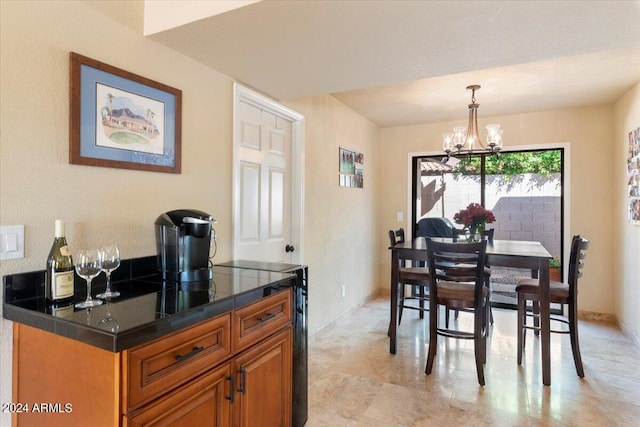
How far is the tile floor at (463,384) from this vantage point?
212cm

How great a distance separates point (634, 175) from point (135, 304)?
402cm

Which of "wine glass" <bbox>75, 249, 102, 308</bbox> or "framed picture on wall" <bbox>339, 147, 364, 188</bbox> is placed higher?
"framed picture on wall" <bbox>339, 147, 364, 188</bbox>

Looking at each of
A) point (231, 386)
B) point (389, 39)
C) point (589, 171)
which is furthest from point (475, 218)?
point (231, 386)

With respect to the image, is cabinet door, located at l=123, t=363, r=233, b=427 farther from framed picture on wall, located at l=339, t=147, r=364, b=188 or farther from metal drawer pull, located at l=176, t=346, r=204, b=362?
framed picture on wall, located at l=339, t=147, r=364, b=188

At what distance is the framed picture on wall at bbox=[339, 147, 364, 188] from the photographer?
388 centimetres

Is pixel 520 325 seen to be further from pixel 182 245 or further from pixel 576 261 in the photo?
pixel 182 245

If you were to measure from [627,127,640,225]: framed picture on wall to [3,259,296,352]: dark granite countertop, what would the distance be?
10.6 ft

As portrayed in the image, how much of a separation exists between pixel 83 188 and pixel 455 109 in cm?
377

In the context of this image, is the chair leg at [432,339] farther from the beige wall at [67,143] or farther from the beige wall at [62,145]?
the beige wall at [62,145]

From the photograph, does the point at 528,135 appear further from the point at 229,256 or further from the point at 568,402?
the point at 229,256

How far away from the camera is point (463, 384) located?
2500 millimetres

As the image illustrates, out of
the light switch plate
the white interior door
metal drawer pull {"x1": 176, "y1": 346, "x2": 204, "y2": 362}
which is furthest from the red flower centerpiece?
the light switch plate

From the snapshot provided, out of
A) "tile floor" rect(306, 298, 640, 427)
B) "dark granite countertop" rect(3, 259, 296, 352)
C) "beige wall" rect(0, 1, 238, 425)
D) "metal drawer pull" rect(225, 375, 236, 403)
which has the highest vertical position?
"beige wall" rect(0, 1, 238, 425)

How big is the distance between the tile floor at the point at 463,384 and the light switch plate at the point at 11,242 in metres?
1.67
